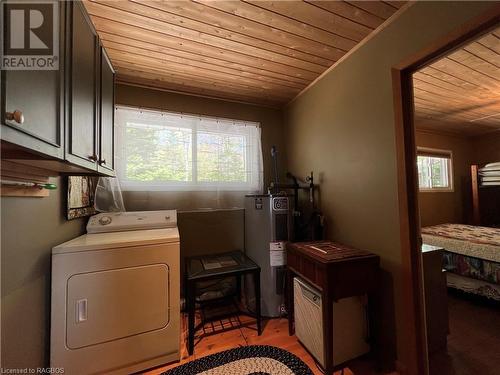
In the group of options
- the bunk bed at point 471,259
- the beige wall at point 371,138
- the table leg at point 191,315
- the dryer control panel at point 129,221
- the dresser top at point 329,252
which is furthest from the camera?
the bunk bed at point 471,259

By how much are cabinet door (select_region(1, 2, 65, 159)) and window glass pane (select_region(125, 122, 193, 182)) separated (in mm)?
1296

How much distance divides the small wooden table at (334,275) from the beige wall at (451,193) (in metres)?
3.12

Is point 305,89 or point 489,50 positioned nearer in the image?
point 489,50

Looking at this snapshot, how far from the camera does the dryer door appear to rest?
4.34ft

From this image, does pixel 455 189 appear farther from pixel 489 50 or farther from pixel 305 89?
pixel 305 89

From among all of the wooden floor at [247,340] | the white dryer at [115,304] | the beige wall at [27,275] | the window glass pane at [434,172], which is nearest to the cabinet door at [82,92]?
the beige wall at [27,275]

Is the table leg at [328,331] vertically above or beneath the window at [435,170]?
beneath

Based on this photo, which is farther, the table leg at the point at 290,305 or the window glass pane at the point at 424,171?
the window glass pane at the point at 424,171

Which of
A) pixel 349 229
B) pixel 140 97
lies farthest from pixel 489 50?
pixel 140 97

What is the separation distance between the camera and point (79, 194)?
5.58 feet

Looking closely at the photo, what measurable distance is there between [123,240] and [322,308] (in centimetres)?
146

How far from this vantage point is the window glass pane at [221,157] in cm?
239

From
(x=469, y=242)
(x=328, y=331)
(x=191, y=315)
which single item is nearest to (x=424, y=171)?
(x=469, y=242)

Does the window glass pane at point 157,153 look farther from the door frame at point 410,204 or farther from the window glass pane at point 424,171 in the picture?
the window glass pane at point 424,171
